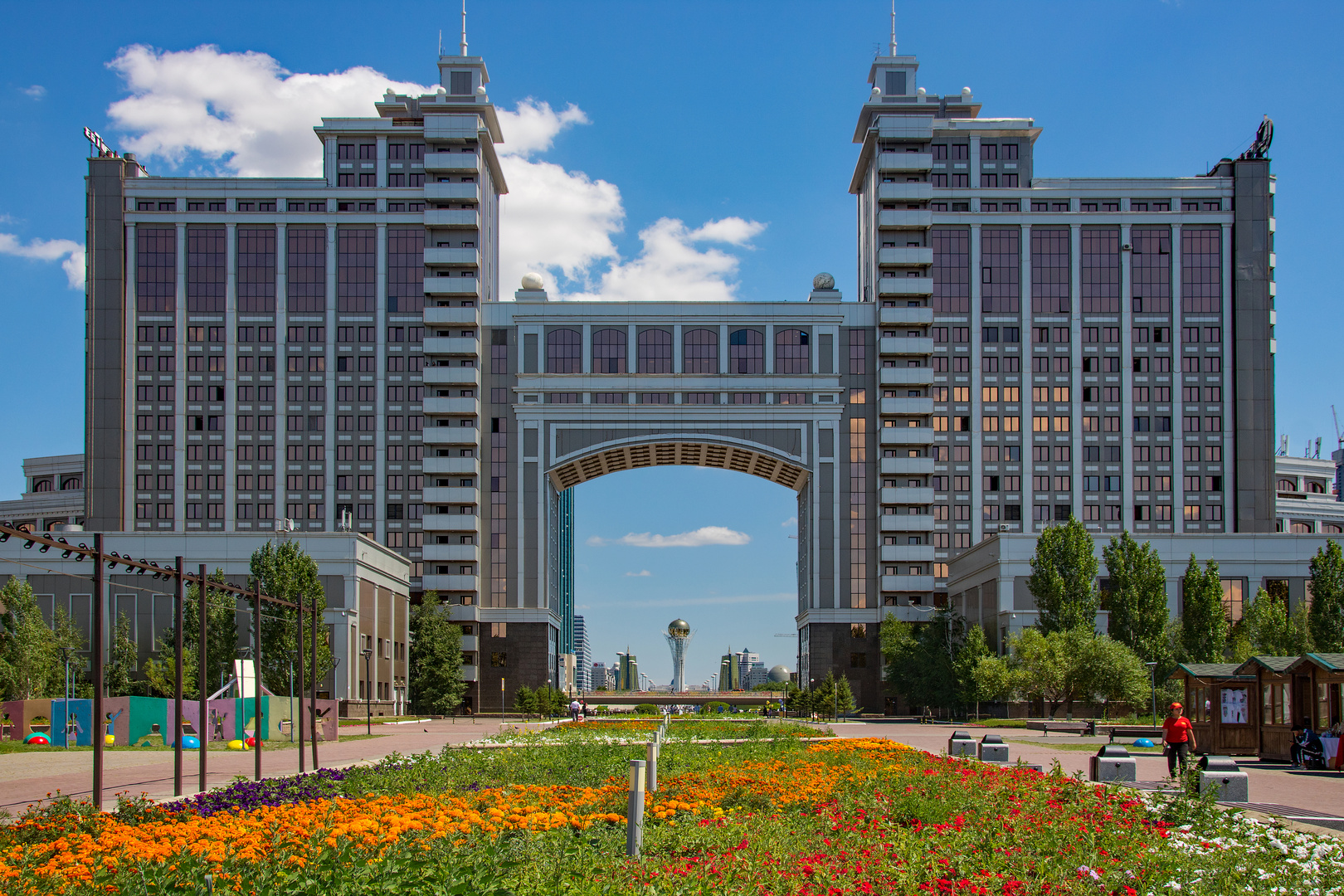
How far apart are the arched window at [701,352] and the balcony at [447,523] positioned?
2329cm

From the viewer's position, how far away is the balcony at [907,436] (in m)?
99.2

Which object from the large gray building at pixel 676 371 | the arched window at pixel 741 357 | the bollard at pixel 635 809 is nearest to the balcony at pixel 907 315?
the large gray building at pixel 676 371

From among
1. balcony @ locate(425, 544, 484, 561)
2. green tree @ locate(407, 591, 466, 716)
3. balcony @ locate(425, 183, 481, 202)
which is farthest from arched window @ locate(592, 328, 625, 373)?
green tree @ locate(407, 591, 466, 716)

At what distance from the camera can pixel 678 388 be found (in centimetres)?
10206

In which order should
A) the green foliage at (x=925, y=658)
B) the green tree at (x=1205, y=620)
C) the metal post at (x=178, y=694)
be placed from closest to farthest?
the metal post at (x=178, y=694)
the green tree at (x=1205, y=620)
the green foliage at (x=925, y=658)

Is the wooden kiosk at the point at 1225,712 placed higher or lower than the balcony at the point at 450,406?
lower

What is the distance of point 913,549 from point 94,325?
239 feet

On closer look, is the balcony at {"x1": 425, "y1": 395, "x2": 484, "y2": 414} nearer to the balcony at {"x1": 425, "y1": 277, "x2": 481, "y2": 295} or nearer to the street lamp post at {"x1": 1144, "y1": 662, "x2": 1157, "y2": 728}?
the balcony at {"x1": 425, "y1": 277, "x2": 481, "y2": 295}

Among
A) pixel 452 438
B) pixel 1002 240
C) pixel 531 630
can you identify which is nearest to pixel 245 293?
pixel 452 438

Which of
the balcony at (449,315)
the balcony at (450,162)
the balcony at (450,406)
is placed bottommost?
the balcony at (450,406)

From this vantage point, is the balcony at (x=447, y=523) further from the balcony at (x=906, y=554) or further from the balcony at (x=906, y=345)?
the balcony at (x=906, y=345)

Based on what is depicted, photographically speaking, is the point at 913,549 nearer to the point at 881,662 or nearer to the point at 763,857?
the point at 881,662

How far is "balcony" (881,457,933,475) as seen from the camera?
99500mm

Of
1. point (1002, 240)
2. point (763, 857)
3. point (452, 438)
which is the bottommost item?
point (763, 857)
